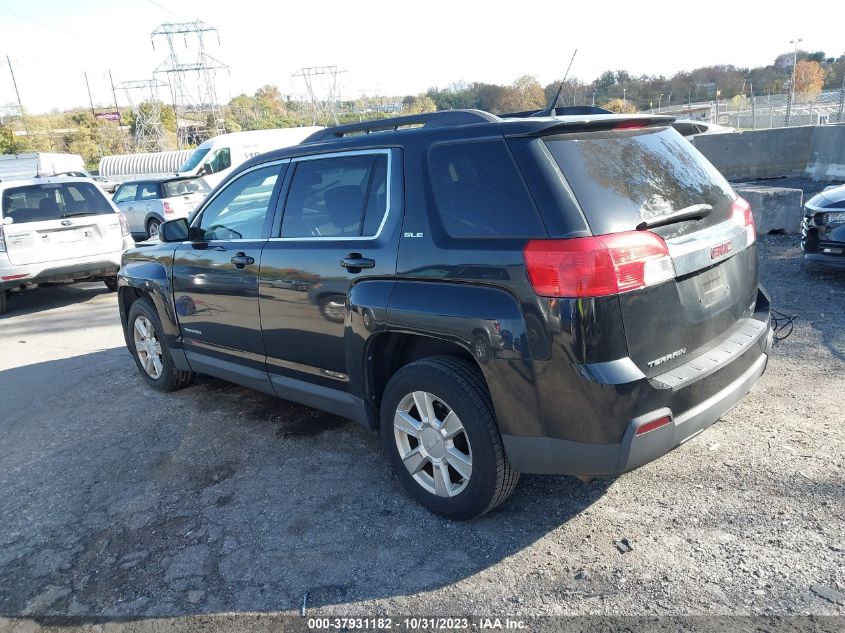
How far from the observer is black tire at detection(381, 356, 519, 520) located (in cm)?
295

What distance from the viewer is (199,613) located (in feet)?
9.11

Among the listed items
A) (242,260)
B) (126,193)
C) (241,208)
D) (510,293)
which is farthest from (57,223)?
(126,193)

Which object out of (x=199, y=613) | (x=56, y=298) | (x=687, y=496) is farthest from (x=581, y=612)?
(x=56, y=298)

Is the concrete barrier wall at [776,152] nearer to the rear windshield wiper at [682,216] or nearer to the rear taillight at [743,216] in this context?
the rear taillight at [743,216]

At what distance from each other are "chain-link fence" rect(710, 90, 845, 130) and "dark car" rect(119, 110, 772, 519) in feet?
83.8

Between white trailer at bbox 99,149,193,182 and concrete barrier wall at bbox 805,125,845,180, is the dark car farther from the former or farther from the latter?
white trailer at bbox 99,149,193,182

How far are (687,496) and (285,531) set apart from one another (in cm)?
207

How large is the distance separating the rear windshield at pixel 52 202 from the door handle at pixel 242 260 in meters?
6.41

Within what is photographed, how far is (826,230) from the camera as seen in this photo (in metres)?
6.46

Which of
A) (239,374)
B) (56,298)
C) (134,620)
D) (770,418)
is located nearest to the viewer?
(134,620)

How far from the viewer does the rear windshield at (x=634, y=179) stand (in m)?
2.76

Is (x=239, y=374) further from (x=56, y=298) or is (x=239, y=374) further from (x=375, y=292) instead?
(x=56, y=298)

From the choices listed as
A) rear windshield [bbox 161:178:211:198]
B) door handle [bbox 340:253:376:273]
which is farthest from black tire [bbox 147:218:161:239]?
door handle [bbox 340:253:376:273]

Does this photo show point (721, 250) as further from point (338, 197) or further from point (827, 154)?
point (827, 154)
